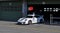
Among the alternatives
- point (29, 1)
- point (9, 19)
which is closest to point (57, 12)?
point (29, 1)

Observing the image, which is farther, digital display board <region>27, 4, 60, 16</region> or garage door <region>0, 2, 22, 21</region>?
garage door <region>0, 2, 22, 21</region>

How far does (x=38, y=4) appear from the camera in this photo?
39.1 meters

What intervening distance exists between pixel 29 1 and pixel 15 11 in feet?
11.3

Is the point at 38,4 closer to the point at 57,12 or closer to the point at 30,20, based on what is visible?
the point at 57,12

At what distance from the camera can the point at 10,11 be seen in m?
40.9

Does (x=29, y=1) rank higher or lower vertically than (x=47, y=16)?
higher

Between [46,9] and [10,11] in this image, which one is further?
[10,11]

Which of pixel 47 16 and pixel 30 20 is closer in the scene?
pixel 30 20

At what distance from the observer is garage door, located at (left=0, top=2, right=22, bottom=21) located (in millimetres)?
40094

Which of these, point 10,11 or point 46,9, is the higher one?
point 46,9

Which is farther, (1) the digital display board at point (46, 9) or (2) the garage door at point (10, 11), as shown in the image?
(2) the garage door at point (10, 11)

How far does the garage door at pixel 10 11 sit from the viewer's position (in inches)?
1578

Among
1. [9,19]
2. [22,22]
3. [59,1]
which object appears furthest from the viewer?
Result: [9,19]

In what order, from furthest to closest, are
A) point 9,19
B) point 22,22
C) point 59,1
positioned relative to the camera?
point 9,19, point 59,1, point 22,22
